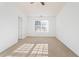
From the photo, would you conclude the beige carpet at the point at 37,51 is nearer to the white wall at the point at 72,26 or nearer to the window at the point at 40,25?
the white wall at the point at 72,26

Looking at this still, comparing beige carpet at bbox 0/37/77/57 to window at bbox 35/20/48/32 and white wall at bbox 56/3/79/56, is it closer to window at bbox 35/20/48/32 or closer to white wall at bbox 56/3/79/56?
white wall at bbox 56/3/79/56

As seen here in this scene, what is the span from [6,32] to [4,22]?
1.14ft

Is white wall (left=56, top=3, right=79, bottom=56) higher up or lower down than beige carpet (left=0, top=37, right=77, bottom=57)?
higher up

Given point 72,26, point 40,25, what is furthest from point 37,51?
point 40,25

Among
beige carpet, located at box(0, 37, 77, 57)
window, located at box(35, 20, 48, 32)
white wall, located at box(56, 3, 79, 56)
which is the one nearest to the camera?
beige carpet, located at box(0, 37, 77, 57)

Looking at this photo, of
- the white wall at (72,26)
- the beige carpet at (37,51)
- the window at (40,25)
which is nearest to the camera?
the beige carpet at (37,51)

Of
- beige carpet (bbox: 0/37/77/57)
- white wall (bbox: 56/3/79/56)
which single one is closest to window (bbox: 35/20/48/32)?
beige carpet (bbox: 0/37/77/57)

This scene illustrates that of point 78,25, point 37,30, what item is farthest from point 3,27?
point 37,30

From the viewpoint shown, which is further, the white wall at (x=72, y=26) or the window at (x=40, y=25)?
the window at (x=40, y=25)

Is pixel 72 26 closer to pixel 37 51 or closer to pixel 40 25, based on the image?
pixel 37 51

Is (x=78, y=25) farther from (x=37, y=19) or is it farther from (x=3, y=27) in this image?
(x=37, y=19)

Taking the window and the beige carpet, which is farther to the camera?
the window

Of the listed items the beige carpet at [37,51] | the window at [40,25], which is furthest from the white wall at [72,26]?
the window at [40,25]

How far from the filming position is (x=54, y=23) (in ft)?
29.7
